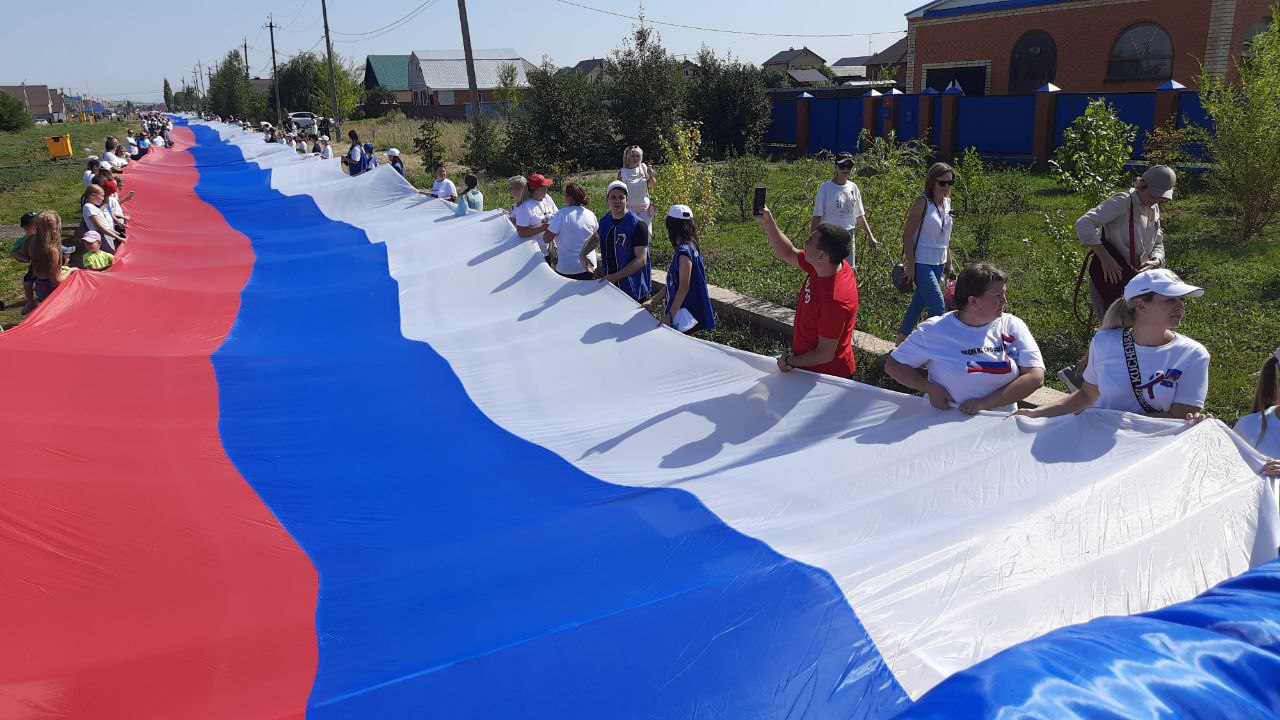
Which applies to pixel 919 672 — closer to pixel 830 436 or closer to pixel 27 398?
pixel 830 436

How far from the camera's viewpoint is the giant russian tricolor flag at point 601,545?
8.09 ft

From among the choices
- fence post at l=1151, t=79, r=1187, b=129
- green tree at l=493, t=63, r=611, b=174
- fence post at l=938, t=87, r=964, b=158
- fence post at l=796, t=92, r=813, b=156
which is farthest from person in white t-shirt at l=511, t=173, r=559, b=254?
fence post at l=796, t=92, r=813, b=156

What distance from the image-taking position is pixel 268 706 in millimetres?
2568

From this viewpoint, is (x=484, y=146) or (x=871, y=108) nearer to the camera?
(x=484, y=146)

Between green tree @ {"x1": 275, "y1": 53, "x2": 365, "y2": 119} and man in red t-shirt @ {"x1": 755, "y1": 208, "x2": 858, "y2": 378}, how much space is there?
179ft

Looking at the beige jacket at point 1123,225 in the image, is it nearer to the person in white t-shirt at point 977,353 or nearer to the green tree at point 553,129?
the person in white t-shirt at point 977,353

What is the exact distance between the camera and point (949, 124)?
2184cm

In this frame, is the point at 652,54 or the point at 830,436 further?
the point at 652,54

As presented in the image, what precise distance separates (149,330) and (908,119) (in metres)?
20.4

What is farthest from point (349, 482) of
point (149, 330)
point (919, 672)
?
point (149, 330)

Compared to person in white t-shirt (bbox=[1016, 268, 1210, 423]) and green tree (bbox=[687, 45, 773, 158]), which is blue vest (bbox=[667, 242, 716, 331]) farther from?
green tree (bbox=[687, 45, 773, 158])

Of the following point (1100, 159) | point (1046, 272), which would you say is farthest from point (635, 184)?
point (1100, 159)

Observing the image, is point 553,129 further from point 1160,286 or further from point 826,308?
point 1160,286

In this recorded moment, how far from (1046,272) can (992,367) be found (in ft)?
13.0
